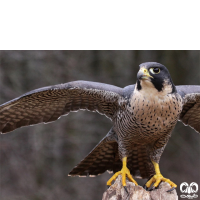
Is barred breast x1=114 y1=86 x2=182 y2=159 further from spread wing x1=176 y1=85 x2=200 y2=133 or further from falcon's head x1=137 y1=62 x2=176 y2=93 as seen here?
spread wing x1=176 y1=85 x2=200 y2=133

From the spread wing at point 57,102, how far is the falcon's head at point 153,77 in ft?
1.49

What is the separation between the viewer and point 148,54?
862 centimetres

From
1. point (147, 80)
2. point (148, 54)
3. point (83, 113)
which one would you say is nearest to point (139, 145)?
point (147, 80)

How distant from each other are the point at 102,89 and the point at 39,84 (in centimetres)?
427

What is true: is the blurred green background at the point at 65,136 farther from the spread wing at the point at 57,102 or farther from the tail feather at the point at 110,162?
the spread wing at the point at 57,102

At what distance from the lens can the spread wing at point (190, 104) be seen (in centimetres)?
402

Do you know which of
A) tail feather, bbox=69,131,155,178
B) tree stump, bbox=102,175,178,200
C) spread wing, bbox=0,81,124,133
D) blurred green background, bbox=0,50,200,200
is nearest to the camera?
tree stump, bbox=102,175,178,200

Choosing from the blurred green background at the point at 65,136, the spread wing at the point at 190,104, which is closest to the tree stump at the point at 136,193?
the spread wing at the point at 190,104

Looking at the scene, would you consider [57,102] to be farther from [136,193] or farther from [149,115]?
[136,193]

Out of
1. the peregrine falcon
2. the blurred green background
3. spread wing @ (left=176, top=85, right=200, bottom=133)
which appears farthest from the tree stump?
the blurred green background

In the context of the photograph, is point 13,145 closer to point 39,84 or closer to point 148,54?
point 39,84

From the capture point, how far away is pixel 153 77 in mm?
3533

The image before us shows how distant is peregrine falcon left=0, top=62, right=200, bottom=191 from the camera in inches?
143

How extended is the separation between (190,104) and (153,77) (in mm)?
995
